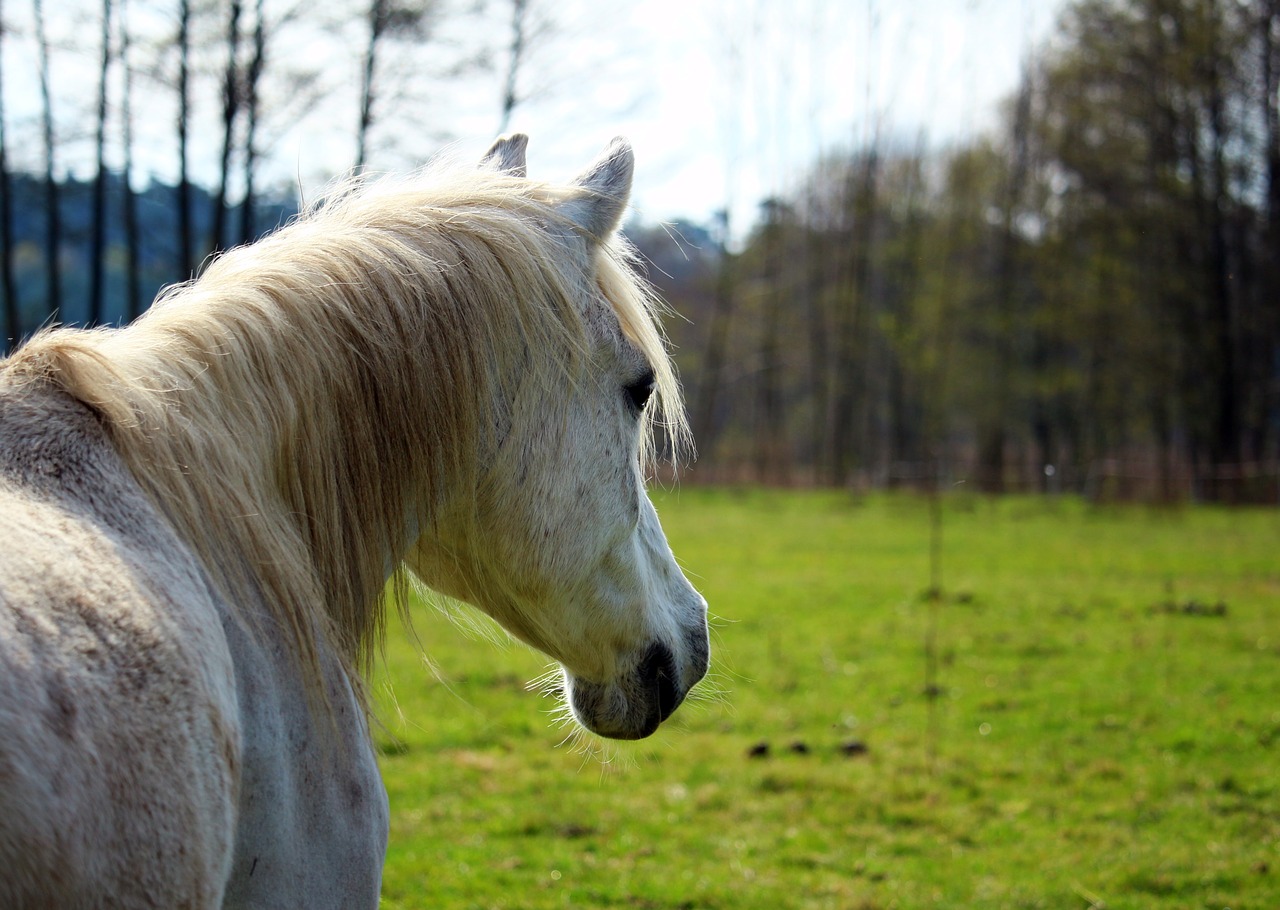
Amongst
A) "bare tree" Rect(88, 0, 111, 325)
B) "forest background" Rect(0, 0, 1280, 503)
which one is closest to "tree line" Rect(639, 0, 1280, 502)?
"forest background" Rect(0, 0, 1280, 503)

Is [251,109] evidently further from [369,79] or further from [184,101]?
[369,79]

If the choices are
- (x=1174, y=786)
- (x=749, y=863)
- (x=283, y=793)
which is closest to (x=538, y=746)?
Result: (x=749, y=863)

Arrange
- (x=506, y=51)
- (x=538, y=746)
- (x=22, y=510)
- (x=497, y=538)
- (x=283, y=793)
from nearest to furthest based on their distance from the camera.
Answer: (x=22, y=510), (x=283, y=793), (x=497, y=538), (x=538, y=746), (x=506, y=51)

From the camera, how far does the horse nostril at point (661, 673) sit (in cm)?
202

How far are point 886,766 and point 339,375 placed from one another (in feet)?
16.9

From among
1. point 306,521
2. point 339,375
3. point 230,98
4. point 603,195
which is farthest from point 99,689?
point 230,98

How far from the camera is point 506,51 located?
2175 centimetres

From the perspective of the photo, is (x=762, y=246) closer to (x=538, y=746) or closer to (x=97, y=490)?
(x=538, y=746)

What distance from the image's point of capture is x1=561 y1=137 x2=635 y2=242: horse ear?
1.95 m

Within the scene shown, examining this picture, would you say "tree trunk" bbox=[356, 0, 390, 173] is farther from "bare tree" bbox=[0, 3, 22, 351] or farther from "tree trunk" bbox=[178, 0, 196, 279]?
"bare tree" bbox=[0, 3, 22, 351]

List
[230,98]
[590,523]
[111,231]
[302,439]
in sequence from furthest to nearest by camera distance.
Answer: [111,231] < [230,98] < [590,523] < [302,439]

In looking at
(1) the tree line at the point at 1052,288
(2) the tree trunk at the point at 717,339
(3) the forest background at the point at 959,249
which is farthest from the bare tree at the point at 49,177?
(2) the tree trunk at the point at 717,339

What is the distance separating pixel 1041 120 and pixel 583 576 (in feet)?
114

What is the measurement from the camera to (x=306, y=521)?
158cm
